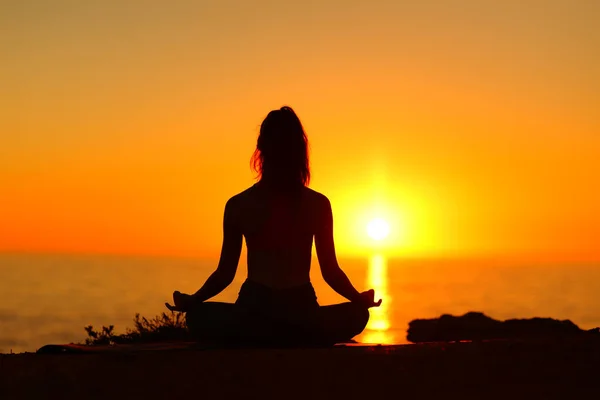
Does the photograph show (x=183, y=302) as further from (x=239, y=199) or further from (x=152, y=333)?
(x=152, y=333)

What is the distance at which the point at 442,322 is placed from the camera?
762 inches

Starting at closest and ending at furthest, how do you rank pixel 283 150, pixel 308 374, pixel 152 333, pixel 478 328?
1. pixel 308 374
2. pixel 283 150
3. pixel 152 333
4. pixel 478 328

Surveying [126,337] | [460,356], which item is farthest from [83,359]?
[126,337]

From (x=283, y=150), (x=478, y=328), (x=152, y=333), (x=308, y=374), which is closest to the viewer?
(x=308, y=374)

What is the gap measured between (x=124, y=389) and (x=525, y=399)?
309 cm

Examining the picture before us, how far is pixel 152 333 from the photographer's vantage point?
13.4 meters

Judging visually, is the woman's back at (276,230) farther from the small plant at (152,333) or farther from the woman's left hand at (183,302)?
the small plant at (152,333)

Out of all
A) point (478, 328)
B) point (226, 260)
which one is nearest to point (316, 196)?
point (226, 260)

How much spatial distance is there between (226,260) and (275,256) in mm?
524

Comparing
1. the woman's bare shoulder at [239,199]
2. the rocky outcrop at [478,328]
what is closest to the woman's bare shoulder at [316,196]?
the woman's bare shoulder at [239,199]

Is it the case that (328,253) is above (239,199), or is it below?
below

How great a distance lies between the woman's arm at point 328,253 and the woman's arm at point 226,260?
790 millimetres

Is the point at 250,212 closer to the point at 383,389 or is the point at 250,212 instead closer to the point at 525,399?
the point at 383,389

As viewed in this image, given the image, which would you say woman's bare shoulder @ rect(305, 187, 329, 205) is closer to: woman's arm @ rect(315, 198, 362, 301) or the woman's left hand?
woman's arm @ rect(315, 198, 362, 301)
